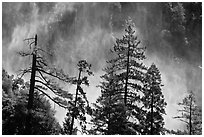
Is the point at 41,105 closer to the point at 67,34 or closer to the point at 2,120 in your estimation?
the point at 2,120

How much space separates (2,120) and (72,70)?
26.4m

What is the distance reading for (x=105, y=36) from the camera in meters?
39.9

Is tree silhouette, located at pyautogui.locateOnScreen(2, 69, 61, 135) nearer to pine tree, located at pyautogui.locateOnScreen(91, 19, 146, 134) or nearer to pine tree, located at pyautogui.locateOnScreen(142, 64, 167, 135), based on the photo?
pine tree, located at pyautogui.locateOnScreen(91, 19, 146, 134)

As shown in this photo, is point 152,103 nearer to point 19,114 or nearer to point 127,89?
point 127,89

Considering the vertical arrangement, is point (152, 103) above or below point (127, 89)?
below

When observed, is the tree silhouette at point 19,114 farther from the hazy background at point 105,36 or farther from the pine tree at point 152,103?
the hazy background at point 105,36

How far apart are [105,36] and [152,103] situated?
84.5ft

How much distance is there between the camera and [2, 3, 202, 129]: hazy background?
32.7 meters

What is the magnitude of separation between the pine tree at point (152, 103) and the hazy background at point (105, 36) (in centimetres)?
1621

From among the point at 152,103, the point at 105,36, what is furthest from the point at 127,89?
the point at 105,36

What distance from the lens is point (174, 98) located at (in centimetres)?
3500

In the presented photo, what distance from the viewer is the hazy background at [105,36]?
32.7m

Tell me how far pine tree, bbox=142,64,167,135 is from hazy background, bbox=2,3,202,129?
53.2 ft

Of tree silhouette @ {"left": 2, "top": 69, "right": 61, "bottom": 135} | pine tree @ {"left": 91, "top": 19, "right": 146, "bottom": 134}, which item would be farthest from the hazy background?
tree silhouette @ {"left": 2, "top": 69, "right": 61, "bottom": 135}
